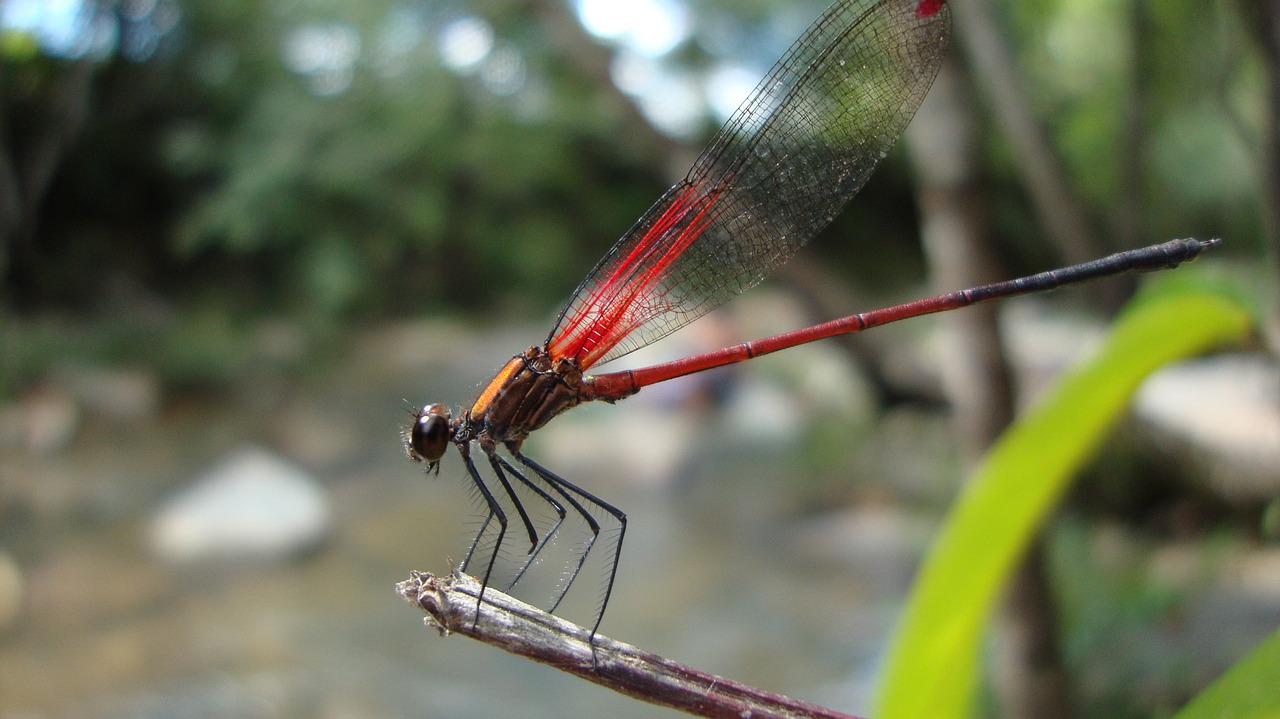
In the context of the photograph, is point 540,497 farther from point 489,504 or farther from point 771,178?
point 771,178

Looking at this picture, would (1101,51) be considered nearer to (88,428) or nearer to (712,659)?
(712,659)

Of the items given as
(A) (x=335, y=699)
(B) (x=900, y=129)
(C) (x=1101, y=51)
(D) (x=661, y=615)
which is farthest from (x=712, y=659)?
(C) (x=1101, y=51)

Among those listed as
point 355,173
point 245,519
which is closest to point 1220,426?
point 245,519

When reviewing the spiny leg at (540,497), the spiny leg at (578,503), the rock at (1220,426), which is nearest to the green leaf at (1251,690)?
the spiny leg at (578,503)

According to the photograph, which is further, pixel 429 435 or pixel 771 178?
pixel 771 178

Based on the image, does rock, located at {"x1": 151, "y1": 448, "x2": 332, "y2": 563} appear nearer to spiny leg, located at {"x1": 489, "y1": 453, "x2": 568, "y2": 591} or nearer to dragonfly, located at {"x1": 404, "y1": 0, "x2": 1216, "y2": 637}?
dragonfly, located at {"x1": 404, "y1": 0, "x2": 1216, "y2": 637}

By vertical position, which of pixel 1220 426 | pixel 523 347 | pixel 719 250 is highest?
pixel 1220 426

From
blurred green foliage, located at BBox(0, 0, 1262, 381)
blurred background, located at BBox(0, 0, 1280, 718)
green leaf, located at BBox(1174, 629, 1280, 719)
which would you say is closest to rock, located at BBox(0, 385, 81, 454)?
blurred background, located at BBox(0, 0, 1280, 718)
